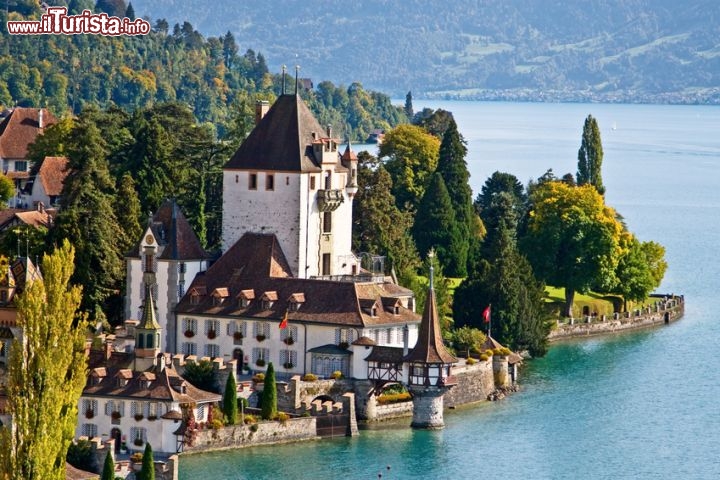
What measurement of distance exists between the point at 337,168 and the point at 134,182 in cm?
2050

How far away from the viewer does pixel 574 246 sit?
137125 mm

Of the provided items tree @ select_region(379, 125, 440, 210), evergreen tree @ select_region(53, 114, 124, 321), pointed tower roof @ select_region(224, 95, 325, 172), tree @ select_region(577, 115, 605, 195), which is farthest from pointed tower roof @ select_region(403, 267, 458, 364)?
tree @ select_region(577, 115, 605, 195)

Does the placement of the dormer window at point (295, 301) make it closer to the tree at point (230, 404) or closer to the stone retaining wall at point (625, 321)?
the tree at point (230, 404)

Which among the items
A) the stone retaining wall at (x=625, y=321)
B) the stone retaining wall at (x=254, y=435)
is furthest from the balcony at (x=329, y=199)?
the stone retaining wall at (x=625, y=321)

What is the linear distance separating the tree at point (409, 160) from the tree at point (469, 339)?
3880 cm

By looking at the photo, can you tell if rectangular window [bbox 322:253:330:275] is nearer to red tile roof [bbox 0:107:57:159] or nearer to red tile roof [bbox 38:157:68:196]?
red tile roof [bbox 38:157:68:196]

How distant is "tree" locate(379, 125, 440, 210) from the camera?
150875 millimetres

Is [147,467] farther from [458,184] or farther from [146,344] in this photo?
[458,184]

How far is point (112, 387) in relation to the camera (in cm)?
9250

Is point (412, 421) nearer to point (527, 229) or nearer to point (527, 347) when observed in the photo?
point (527, 347)

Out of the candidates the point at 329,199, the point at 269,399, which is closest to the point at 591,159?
the point at 329,199

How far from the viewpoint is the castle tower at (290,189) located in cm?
10719

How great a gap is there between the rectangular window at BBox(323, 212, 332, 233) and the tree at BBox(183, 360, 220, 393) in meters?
14.2

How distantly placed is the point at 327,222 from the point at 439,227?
1257 inches
